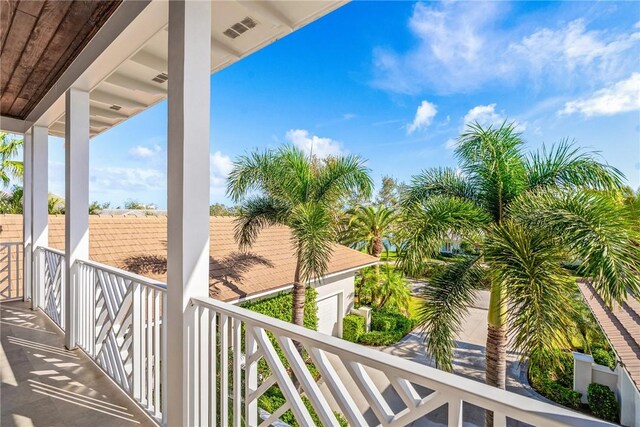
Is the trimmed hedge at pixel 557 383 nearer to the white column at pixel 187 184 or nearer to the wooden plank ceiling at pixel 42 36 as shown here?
the white column at pixel 187 184

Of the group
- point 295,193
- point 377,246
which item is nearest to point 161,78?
point 295,193

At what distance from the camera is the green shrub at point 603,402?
616 centimetres

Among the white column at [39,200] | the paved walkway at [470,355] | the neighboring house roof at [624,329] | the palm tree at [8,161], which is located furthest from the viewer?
the palm tree at [8,161]

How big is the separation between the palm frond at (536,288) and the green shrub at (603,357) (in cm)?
470

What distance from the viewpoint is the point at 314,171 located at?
287 inches

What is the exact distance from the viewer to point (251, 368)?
149cm

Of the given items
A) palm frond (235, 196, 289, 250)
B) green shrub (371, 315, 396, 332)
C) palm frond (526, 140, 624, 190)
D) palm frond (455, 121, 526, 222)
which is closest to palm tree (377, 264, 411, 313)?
green shrub (371, 315, 396, 332)

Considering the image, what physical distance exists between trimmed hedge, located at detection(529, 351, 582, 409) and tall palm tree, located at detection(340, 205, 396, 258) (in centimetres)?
665

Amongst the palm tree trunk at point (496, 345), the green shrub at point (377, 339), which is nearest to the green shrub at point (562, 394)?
the palm tree trunk at point (496, 345)

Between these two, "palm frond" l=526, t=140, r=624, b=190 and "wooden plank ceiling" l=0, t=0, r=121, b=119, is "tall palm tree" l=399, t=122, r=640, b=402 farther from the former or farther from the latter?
"wooden plank ceiling" l=0, t=0, r=121, b=119

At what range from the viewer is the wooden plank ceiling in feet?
7.02

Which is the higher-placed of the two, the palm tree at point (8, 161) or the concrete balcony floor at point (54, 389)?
the palm tree at point (8, 161)

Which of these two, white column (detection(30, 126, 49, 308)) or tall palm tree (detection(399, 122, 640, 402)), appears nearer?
tall palm tree (detection(399, 122, 640, 402))

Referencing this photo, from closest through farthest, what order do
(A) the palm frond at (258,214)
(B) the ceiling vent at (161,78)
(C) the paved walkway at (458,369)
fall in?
(B) the ceiling vent at (161,78) < (C) the paved walkway at (458,369) < (A) the palm frond at (258,214)
